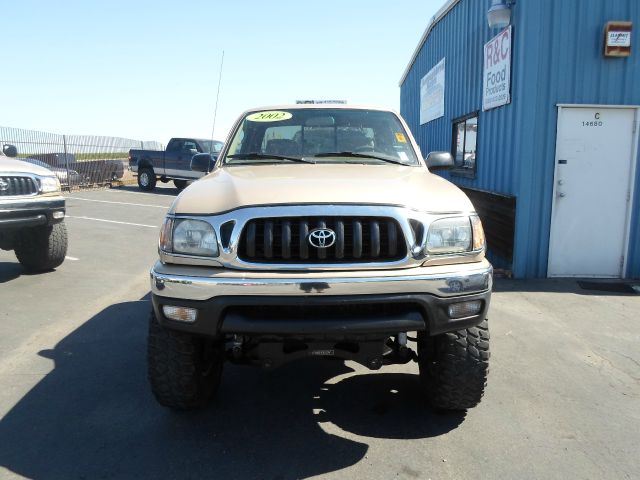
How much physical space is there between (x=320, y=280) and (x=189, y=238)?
28.9 inches

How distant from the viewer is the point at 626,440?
2.98m

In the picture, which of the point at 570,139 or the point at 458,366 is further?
the point at 570,139

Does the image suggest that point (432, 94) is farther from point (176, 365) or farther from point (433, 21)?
point (176, 365)

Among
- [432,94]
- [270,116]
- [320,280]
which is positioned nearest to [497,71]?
[270,116]

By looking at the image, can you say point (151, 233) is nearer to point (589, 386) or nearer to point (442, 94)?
point (442, 94)

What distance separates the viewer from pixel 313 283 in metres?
2.52

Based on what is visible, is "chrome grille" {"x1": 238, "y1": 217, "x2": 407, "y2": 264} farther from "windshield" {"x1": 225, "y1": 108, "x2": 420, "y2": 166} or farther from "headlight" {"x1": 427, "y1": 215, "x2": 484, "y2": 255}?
"windshield" {"x1": 225, "y1": 108, "x2": 420, "y2": 166}

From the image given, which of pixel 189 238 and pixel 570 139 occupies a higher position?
pixel 570 139

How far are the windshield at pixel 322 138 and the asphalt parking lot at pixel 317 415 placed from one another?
5.17ft

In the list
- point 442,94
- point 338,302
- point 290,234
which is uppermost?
point 442,94

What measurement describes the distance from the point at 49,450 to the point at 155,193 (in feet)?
54.7

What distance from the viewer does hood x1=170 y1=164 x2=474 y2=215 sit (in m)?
2.71

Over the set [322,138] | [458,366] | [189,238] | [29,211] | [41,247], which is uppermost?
[322,138]

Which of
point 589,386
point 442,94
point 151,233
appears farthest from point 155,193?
point 589,386
